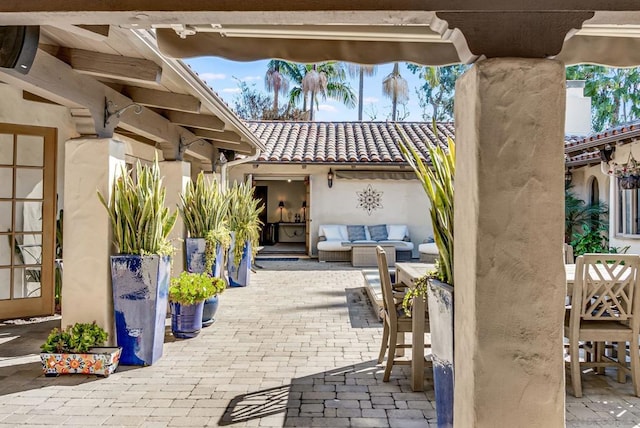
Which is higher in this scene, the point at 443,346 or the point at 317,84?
the point at 317,84

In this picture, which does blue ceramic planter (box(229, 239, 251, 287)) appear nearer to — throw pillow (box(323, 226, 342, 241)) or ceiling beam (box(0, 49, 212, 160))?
ceiling beam (box(0, 49, 212, 160))

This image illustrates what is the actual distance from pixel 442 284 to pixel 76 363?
3082 mm

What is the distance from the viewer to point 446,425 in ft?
7.31

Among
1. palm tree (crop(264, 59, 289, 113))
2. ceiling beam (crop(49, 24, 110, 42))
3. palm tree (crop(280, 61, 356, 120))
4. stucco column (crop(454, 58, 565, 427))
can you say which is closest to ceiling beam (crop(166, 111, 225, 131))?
ceiling beam (crop(49, 24, 110, 42))

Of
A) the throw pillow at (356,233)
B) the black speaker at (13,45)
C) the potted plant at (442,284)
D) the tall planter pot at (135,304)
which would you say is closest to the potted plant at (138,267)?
the tall planter pot at (135,304)

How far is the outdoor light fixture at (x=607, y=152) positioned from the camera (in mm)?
7461

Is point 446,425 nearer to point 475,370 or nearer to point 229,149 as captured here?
point 475,370

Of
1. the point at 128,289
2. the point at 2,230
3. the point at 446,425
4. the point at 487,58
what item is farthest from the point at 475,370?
the point at 2,230

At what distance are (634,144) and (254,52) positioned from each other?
6970 millimetres

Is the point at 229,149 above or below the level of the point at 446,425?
above

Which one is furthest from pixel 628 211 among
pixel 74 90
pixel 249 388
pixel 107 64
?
pixel 74 90

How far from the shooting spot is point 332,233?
11477 millimetres

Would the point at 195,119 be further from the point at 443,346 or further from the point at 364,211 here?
the point at 364,211

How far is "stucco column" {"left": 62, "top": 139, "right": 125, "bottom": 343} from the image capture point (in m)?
3.88
